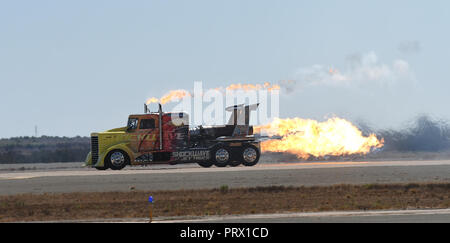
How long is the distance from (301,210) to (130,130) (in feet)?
70.1

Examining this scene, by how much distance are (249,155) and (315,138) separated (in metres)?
8.68

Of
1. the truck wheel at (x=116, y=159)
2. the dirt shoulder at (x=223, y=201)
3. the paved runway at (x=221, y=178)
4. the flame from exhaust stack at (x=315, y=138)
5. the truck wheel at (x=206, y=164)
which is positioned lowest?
the dirt shoulder at (x=223, y=201)

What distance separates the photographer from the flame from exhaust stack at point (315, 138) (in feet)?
202

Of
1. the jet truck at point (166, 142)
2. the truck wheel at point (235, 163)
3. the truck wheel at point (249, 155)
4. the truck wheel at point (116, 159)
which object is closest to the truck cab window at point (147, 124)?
the jet truck at point (166, 142)

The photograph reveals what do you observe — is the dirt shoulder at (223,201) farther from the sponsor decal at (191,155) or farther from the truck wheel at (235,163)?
the truck wheel at (235,163)

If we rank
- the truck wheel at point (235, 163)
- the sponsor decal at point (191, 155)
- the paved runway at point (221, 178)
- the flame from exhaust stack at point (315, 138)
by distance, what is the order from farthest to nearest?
the flame from exhaust stack at point (315, 138) < the truck wheel at point (235, 163) < the sponsor decal at point (191, 155) < the paved runway at point (221, 178)

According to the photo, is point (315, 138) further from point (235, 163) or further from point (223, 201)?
point (223, 201)

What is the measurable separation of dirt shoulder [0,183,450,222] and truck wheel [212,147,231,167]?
1046 centimetres

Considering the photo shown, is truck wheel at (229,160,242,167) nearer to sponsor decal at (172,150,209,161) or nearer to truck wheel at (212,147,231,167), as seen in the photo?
truck wheel at (212,147,231,167)

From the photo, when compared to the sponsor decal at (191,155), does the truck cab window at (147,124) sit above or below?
above

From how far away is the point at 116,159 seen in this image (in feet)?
176

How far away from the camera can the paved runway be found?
4756 centimetres
